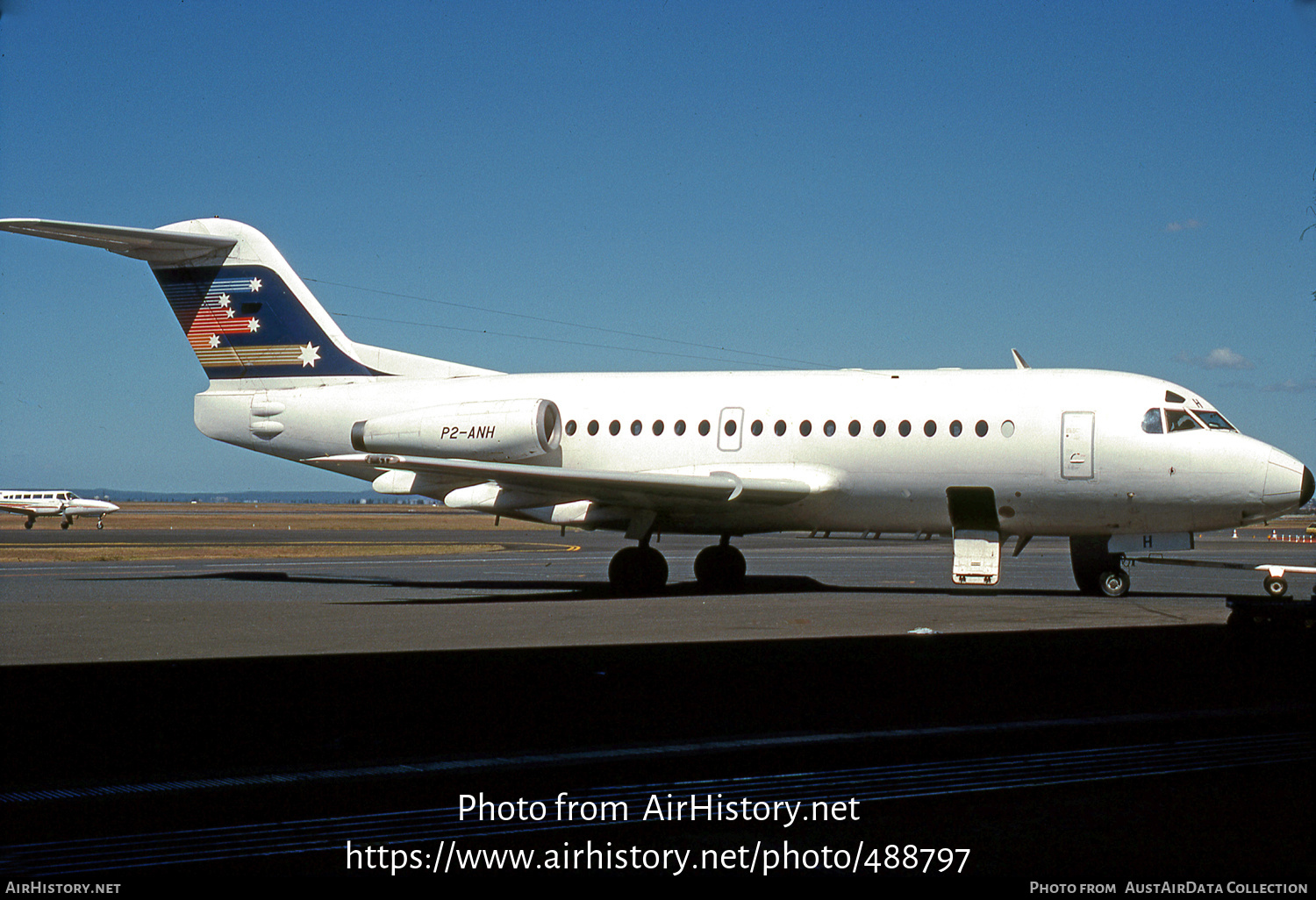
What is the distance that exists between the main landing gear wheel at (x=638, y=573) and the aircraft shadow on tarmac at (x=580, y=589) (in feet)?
0.37

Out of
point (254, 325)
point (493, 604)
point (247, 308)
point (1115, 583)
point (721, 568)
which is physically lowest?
point (493, 604)

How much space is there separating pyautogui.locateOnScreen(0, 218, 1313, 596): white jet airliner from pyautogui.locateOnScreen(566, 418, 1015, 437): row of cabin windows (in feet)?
0.11

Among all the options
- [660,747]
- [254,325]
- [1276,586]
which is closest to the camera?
[660,747]

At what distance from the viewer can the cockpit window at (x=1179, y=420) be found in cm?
1762

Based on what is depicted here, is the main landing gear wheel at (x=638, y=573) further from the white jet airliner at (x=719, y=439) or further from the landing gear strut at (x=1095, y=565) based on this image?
the landing gear strut at (x=1095, y=565)

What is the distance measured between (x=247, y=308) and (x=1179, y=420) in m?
17.8

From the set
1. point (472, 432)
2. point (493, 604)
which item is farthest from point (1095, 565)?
point (472, 432)

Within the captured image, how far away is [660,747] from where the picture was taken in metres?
6.46

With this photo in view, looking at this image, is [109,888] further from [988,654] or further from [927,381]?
[927,381]

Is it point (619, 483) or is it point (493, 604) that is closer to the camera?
point (493, 604)

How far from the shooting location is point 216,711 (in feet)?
25.6

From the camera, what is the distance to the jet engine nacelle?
21062mm

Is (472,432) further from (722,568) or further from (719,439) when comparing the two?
(722,568)

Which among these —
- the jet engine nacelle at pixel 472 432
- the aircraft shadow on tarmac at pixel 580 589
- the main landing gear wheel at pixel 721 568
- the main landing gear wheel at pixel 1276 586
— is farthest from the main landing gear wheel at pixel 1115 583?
the jet engine nacelle at pixel 472 432
